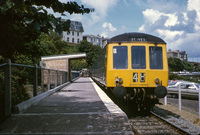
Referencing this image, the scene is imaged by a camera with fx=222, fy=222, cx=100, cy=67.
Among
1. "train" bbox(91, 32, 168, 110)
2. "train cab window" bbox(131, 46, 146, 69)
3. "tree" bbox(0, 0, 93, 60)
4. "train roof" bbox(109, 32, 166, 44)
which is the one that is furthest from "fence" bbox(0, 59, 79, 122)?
"train cab window" bbox(131, 46, 146, 69)

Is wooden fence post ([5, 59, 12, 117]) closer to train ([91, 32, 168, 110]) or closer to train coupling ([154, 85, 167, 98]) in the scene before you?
train ([91, 32, 168, 110])

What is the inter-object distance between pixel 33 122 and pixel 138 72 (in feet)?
18.9

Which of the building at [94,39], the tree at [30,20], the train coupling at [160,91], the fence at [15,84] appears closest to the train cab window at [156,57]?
the train coupling at [160,91]

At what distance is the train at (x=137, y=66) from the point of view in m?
9.36

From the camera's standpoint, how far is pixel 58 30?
3.92 m

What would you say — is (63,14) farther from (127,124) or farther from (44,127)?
(127,124)

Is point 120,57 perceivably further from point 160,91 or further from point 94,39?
point 94,39

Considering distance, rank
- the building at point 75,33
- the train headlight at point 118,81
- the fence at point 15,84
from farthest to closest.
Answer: the building at point 75,33
the train headlight at point 118,81
the fence at point 15,84

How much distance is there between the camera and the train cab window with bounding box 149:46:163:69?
9.65 metres

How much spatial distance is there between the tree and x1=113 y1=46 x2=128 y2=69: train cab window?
486 centimetres

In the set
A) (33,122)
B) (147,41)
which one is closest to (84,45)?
(147,41)

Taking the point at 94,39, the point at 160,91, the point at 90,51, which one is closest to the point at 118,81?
the point at 160,91

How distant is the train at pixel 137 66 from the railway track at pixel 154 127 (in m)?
1.01

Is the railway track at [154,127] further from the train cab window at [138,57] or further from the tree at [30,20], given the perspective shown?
the tree at [30,20]
